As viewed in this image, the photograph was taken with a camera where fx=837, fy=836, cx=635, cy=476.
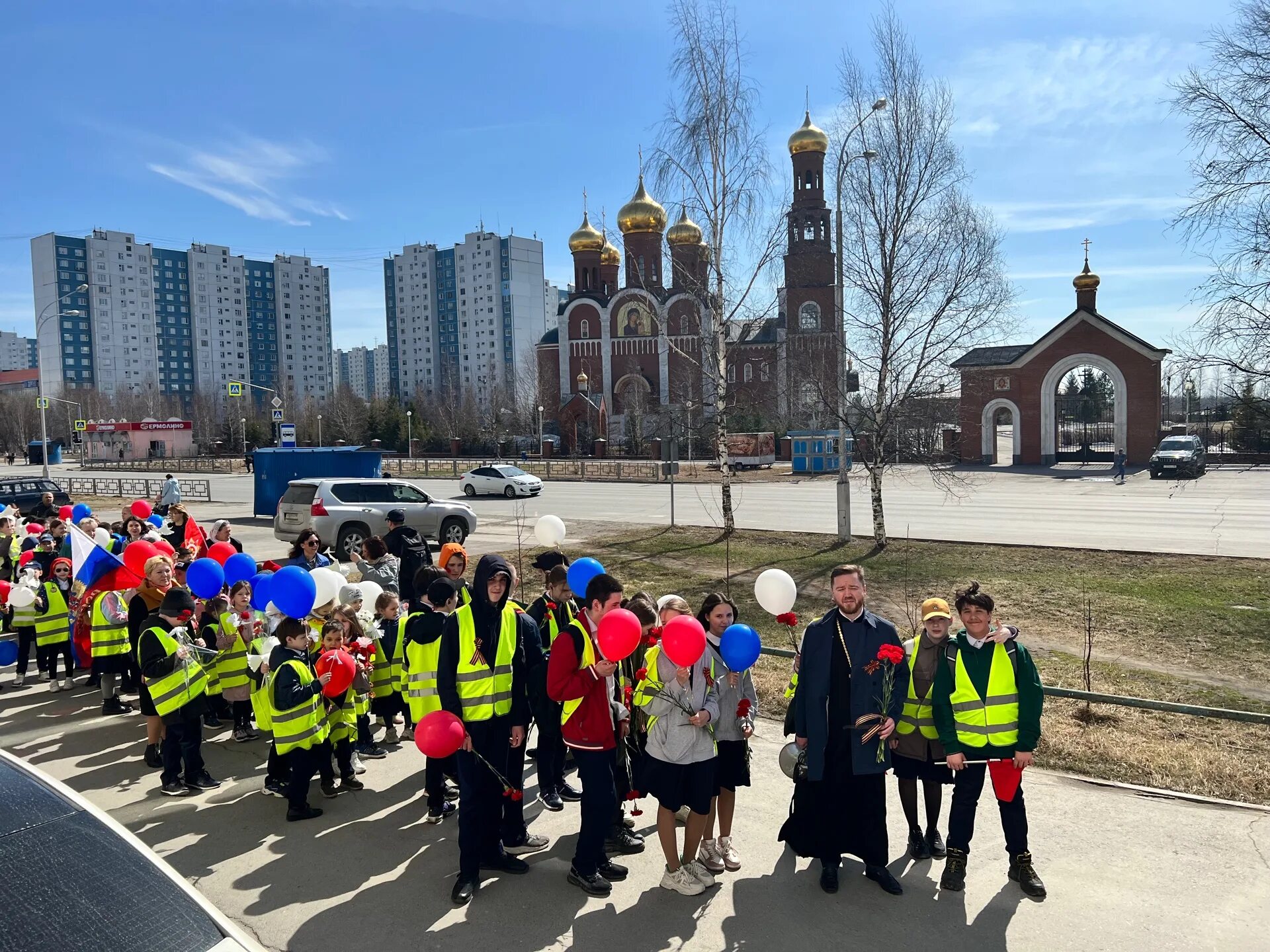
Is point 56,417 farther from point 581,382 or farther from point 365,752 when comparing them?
A: point 365,752

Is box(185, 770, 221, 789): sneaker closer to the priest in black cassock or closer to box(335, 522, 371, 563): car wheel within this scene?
the priest in black cassock

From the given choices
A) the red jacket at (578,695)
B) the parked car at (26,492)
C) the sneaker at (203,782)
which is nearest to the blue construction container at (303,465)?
the parked car at (26,492)

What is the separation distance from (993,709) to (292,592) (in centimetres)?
474

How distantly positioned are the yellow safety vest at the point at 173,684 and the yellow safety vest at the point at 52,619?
11.4 feet

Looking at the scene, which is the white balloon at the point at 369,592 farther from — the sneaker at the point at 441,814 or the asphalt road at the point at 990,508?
the asphalt road at the point at 990,508

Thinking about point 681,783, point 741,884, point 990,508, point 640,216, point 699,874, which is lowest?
point 741,884

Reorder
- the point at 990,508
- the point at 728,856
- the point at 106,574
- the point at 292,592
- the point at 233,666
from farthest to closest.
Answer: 1. the point at 990,508
2. the point at 106,574
3. the point at 233,666
4. the point at 292,592
5. the point at 728,856

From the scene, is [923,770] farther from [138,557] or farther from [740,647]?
[138,557]

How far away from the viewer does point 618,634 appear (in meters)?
4.36

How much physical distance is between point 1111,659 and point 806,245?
50.7 ft

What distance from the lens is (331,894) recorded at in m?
4.50

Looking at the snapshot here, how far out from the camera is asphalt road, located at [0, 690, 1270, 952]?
4.05 metres

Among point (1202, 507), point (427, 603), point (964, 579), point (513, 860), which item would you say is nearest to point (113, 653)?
point (427, 603)

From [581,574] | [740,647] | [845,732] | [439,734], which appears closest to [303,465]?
[581,574]
